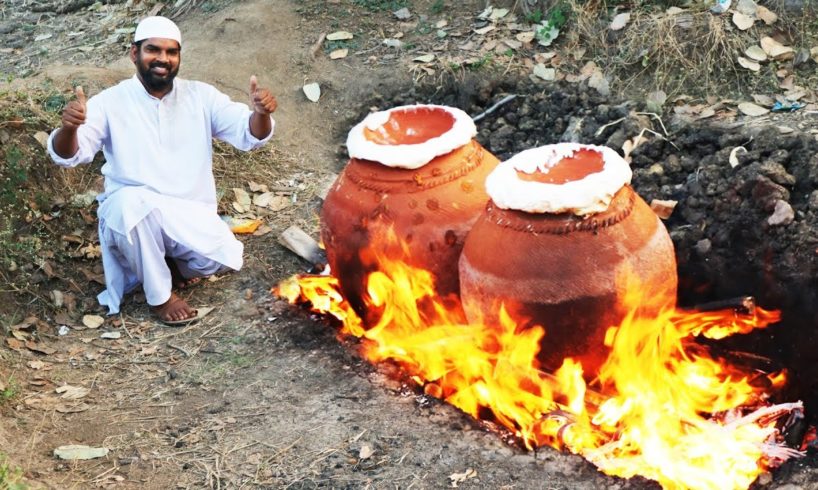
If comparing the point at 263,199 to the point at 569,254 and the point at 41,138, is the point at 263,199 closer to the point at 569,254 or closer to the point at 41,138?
the point at 41,138

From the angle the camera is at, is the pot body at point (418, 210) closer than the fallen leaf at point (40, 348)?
Yes

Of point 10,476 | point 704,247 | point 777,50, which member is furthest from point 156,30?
point 777,50

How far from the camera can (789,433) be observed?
366 centimetres

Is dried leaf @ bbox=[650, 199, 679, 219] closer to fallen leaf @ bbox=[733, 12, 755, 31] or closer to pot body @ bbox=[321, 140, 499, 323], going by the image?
pot body @ bbox=[321, 140, 499, 323]

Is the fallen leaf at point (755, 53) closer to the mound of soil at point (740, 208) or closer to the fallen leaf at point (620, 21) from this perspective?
the mound of soil at point (740, 208)

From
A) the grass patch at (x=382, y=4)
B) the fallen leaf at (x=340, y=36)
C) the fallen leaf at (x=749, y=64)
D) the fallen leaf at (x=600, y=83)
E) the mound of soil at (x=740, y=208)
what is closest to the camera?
the mound of soil at (x=740, y=208)

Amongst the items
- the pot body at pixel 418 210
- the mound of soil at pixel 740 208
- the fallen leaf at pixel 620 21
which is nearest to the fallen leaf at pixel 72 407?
the pot body at pixel 418 210

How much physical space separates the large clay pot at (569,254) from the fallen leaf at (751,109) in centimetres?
232

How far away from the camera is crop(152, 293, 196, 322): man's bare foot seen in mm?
4828

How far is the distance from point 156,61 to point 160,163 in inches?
22.3

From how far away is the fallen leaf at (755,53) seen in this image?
6031mm

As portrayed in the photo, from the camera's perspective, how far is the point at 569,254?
11.5ft

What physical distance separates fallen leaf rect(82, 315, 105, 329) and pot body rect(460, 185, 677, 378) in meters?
2.31

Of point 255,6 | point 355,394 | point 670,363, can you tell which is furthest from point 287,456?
point 255,6
